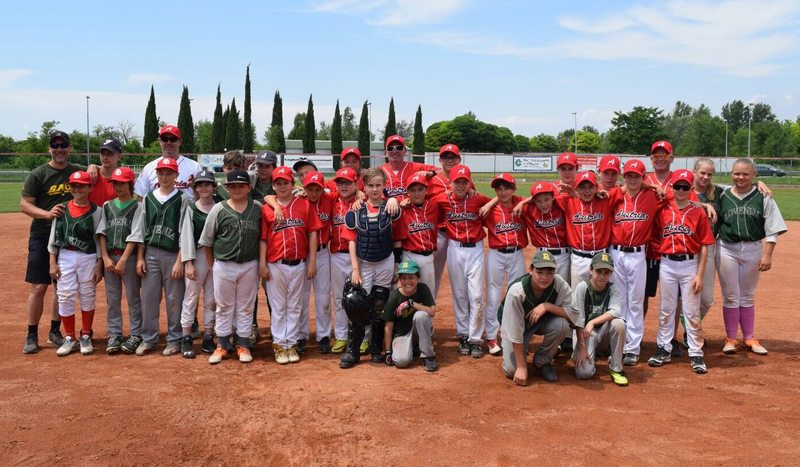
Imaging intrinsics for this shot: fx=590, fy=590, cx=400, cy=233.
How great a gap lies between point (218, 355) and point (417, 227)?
7.01 ft

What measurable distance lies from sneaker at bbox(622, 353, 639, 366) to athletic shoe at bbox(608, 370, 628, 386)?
40cm

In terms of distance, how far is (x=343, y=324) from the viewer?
5.71 meters

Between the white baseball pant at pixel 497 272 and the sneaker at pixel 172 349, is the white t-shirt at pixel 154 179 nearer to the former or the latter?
the sneaker at pixel 172 349

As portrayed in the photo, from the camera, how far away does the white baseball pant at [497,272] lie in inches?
217

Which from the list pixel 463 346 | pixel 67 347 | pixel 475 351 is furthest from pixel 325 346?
pixel 67 347

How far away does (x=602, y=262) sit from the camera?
4.87m

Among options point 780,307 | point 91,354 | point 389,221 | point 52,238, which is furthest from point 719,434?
point 52,238

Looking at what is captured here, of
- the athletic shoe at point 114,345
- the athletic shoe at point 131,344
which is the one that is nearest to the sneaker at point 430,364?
the athletic shoe at point 131,344

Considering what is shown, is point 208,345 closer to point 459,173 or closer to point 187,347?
point 187,347

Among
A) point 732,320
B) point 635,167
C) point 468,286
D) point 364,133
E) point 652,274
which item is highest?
point 364,133

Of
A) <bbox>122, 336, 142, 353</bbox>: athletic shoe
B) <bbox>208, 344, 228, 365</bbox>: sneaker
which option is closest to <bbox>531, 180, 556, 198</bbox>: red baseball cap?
<bbox>208, 344, 228, 365</bbox>: sneaker

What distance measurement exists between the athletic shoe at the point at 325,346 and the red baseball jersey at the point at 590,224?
96.8 inches

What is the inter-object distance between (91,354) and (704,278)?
5.82 metres

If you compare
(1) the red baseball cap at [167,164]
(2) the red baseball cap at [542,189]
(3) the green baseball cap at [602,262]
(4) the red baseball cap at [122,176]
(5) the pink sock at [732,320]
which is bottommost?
(5) the pink sock at [732,320]
